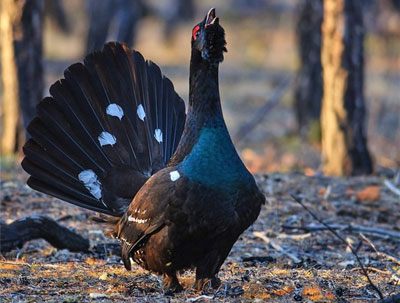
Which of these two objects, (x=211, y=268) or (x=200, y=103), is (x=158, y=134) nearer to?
(x=200, y=103)

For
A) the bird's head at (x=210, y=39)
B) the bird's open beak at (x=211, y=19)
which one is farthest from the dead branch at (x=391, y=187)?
the bird's open beak at (x=211, y=19)

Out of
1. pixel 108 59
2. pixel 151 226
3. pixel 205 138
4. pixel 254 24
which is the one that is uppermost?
pixel 254 24

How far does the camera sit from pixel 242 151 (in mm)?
15414

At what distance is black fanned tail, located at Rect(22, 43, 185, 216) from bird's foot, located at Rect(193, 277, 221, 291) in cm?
117

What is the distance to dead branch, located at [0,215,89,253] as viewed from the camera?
7082 millimetres

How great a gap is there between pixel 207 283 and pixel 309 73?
1047 centimetres

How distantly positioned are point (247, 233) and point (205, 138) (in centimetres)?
286

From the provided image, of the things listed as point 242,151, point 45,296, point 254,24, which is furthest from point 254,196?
point 254,24

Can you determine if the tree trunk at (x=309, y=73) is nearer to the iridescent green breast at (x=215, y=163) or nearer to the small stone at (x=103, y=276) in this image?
the small stone at (x=103, y=276)

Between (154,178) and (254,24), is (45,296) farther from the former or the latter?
(254,24)

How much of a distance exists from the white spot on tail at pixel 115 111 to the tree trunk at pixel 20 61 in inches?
189

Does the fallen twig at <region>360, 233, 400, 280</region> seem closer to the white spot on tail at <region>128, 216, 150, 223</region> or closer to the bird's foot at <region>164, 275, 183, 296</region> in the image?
the bird's foot at <region>164, 275, 183, 296</region>

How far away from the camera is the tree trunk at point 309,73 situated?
51.0ft

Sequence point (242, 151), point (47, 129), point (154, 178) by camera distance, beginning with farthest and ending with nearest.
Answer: point (242, 151), point (47, 129), point (154, 178)
